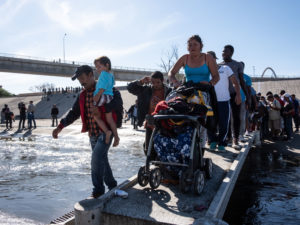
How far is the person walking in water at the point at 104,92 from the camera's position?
3373mm

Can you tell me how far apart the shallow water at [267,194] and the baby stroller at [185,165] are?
0.78m

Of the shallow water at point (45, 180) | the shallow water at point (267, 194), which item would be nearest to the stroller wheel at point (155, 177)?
the shallow water at point (267, 194)

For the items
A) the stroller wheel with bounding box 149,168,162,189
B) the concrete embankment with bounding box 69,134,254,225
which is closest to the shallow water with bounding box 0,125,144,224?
the concrete embankment with bounding box 69,134,254,225

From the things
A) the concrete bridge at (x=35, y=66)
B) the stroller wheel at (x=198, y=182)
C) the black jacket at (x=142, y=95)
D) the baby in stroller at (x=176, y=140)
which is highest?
the concrete bridge at (x=35, y=66)

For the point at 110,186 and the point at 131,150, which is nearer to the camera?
the point at 110,186

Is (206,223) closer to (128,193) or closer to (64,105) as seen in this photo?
(128,193)

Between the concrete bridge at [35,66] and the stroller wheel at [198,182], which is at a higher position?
the concrete bridge at [35,66]

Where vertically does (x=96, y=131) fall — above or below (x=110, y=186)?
above

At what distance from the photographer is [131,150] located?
31.5ft

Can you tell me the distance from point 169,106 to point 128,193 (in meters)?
1.14

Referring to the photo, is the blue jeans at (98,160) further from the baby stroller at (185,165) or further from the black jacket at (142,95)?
the black jacket at (142,95)

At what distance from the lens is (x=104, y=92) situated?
3451 millimetres

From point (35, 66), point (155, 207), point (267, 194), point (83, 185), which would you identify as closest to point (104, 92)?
point (155, 207)

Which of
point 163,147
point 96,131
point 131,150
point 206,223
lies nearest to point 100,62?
point 96,131
